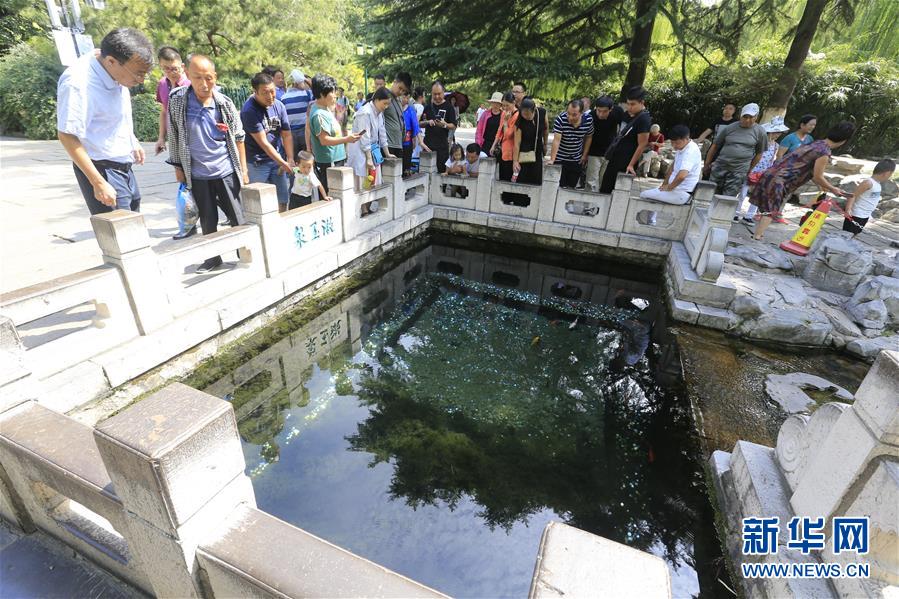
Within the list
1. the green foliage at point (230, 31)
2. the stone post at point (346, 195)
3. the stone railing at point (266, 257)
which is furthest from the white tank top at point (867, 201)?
the green foliage at point (230, 31)

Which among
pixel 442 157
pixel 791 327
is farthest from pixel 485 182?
pixel 791 327

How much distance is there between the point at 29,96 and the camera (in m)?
12.7

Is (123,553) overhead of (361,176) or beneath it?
beneath

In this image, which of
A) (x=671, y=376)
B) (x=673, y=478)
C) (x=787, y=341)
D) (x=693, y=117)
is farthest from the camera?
(x=693, y=117)

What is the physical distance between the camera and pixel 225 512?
1.65 m

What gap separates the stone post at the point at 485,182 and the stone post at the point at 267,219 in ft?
11.6

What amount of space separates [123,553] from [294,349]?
269 cm

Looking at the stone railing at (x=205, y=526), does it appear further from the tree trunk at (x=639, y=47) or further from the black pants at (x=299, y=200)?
the tree trunk at (x=639, y=47)

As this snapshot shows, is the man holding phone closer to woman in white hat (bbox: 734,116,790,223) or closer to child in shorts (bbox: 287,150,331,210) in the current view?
child in shorts (bbox: 287,150,331,210)

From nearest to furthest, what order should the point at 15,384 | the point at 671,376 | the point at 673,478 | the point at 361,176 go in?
1. the point at 15,384
2. the point at 673,478
3. the point at 671,376
4. the point at 361,176

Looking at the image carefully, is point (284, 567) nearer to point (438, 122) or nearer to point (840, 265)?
point (840, 265)

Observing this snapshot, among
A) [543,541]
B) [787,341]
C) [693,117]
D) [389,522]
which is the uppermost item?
[693,117]

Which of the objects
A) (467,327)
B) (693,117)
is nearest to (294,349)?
(467,327)

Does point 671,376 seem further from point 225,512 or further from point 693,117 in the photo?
point 693,117
